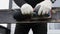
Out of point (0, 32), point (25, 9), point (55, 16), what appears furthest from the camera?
point (0, 32)

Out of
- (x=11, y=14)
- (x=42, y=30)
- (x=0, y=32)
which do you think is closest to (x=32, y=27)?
(x=42, y=30)

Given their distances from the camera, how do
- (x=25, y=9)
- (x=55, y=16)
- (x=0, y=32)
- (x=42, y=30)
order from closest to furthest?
(x=25, y=9), (x=55, y=16), (x=42, y=30), (x=0, y=32)

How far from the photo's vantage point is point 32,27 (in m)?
0.90

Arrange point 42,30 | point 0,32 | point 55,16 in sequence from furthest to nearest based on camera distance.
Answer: point 0,32 < point 42,30 < point 55,16

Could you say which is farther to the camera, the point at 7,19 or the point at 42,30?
A: the point at 42,30

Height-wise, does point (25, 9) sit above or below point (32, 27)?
above

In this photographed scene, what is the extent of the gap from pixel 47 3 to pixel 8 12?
0.25 metres

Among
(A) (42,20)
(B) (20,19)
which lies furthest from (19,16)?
(A) (42,20)

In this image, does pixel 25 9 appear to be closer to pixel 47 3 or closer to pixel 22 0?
pixel 47 3

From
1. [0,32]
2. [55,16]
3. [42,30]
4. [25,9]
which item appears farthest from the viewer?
[0,32]

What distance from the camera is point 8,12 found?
2.72ft

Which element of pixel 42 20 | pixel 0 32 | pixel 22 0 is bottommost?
pixel 0 32

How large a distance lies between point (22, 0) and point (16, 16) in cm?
18

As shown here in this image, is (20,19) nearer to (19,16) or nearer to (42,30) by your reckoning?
(19,16)
